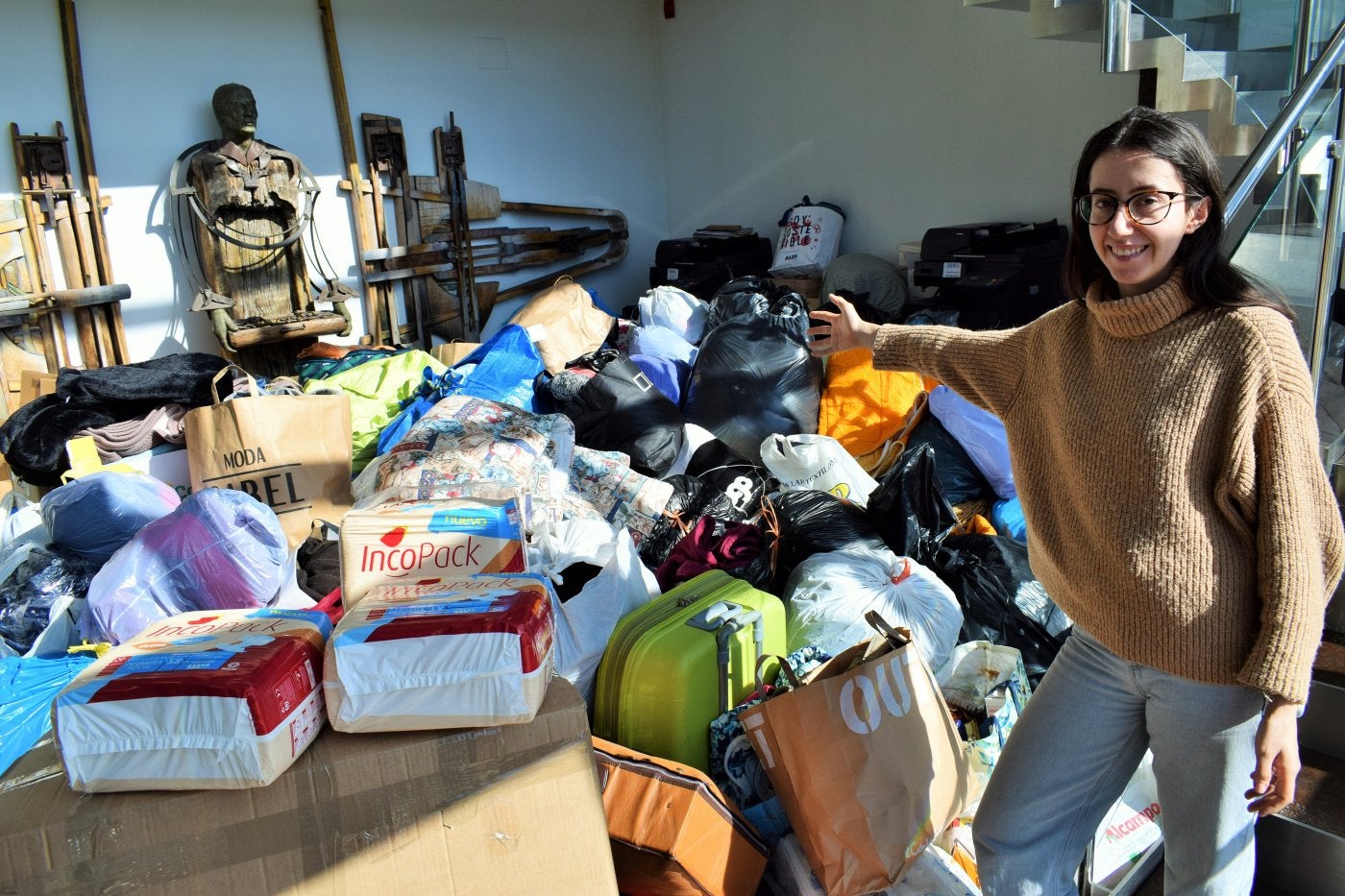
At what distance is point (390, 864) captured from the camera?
3.64 feet

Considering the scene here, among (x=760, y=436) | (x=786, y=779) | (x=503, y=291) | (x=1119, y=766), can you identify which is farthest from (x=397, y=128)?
(x=1119, y=766)

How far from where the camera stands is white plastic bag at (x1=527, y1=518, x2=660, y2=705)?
1.96 metres

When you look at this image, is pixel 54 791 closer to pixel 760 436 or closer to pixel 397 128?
pixel 760 436

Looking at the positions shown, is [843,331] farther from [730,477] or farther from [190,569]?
[190,569]

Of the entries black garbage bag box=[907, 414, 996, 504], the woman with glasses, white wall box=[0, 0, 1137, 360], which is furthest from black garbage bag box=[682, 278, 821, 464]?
the woman with glasses

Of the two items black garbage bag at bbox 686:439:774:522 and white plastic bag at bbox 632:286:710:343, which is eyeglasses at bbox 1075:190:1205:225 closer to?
black garbage bag at bbox 686:439:774:522

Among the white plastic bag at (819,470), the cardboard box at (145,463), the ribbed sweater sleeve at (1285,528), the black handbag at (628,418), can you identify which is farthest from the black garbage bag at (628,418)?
the ribbed sweater sleeve at (1285,528)

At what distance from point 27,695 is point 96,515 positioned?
831mm

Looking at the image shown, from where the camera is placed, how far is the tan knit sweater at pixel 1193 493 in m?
1.08

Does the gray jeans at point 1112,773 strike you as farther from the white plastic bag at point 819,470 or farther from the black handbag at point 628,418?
the black handbag at point 628,418

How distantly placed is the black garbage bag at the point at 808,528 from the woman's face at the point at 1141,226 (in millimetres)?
1312

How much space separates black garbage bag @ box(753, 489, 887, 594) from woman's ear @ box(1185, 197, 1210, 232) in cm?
135

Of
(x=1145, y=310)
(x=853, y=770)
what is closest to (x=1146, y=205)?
(x=1145, y=310)

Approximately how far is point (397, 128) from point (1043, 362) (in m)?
4.42
